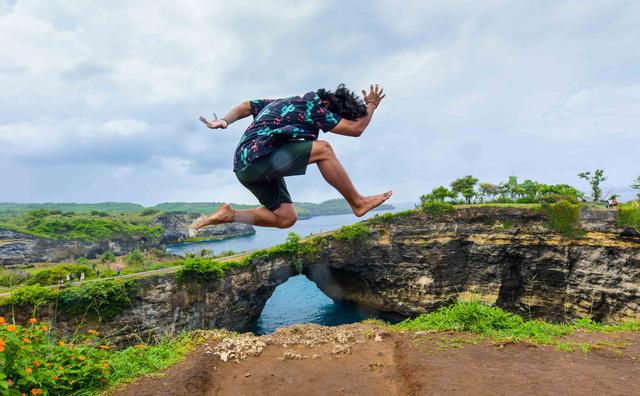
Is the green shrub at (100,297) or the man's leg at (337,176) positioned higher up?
the man's leg at (337,176)

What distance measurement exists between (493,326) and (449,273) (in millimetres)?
22235

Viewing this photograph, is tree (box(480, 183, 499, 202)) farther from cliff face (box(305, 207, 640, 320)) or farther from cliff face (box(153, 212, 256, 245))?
cliff face (box(153, 212, 256, 245))

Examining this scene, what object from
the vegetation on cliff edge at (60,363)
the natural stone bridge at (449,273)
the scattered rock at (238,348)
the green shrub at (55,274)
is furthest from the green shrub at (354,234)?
the green shrub at (55,274)

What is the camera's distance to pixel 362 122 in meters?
3.33

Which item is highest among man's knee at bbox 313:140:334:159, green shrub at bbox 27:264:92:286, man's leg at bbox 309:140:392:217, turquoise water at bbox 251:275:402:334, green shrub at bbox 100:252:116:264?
man's knee at bbox 313:140:334:159

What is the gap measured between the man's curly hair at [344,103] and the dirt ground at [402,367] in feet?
11.7

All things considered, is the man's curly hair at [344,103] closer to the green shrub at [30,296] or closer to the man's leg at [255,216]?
the man's leg at [255,216]

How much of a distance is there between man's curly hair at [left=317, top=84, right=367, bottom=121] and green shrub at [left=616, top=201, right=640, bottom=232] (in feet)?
88.8

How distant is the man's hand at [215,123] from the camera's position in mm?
3541

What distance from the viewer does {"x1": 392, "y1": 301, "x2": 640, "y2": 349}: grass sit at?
646 centimetres

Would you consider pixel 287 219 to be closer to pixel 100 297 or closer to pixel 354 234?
pixel 100 297

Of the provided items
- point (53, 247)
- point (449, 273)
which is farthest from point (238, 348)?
point (53, 247)

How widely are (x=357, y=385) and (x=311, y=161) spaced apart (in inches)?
155

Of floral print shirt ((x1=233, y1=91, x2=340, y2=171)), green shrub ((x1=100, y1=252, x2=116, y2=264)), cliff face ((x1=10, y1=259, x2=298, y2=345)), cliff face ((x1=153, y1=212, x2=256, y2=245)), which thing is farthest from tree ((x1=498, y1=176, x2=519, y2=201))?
cliff face ((x1=153, y1=212, x2=256, y2=245))
